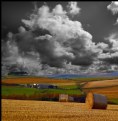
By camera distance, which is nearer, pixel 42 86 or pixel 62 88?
pixel 42 86

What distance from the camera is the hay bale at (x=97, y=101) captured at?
373 inches

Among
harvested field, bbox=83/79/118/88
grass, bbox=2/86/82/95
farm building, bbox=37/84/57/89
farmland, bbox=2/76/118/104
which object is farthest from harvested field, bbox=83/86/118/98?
farm building, bbox=37/84/57/89

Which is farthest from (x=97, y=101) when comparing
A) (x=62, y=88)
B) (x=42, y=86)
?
(x=42, y=86)

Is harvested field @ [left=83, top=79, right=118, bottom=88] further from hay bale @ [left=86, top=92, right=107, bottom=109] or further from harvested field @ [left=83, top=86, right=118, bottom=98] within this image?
hay bale @ [left=86, top=92, right=107, bottom=109]

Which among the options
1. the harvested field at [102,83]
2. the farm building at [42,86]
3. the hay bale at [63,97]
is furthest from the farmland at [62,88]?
the hay bale at [63,97]

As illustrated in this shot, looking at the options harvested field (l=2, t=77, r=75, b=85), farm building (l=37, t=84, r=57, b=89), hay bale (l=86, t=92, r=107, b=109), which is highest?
harvested field (l=2, t=77, r=75, b=85)

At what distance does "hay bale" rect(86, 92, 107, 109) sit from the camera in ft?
31.1

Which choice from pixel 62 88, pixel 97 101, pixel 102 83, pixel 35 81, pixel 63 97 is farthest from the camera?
pixel 63 97

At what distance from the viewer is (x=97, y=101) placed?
957cm

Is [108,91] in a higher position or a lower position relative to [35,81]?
lower

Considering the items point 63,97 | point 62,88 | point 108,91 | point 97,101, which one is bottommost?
point 97,101

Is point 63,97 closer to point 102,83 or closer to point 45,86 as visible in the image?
point 45,86

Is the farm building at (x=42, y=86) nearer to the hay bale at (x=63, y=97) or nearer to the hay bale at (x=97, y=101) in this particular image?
the hay bale at (x=63, y=97)

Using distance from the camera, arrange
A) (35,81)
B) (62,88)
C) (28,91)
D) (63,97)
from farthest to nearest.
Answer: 1. (63,97)
2. (62,88)
3. (28,91)
4. (35,81)
